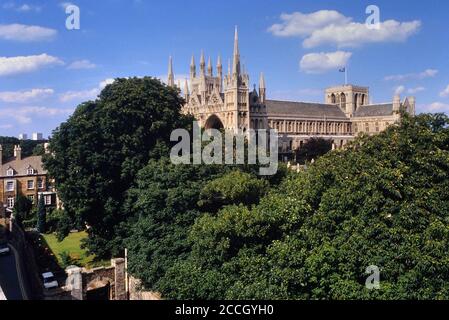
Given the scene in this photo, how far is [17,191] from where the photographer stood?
5597cm

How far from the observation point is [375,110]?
358 feet

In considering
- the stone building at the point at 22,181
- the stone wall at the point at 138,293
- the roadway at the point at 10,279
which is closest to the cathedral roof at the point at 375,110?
the stone building at the point at 22,181

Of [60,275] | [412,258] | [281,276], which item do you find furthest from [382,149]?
[60,275]

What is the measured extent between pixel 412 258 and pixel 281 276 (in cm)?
518

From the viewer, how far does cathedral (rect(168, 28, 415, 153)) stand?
76375 mm

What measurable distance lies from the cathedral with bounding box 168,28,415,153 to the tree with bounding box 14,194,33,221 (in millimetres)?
23098

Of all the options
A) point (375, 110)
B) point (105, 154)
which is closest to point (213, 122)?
point (375, 110)

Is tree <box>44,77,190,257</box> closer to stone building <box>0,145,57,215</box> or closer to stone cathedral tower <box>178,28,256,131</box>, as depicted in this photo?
stone building <box>0,145,57,215</box>

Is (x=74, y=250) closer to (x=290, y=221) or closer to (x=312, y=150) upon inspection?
(x=290, y=221)

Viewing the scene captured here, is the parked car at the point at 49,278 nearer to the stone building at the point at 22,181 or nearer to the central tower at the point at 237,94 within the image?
the stone building at the point at 22,181

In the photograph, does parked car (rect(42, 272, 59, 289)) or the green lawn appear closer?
parked car (rect(42, 272, 59, 289))

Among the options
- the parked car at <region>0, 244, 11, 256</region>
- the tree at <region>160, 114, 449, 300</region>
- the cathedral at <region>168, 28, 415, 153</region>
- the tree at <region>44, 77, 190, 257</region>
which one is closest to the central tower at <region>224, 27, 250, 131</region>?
the cathedral at <region>168, 28, 415, 153</region>
